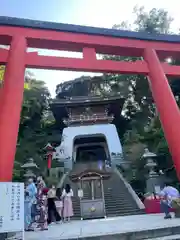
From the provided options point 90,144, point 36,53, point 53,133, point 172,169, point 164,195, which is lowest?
point 164,195

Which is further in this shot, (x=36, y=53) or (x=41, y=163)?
(x=41, y=163)

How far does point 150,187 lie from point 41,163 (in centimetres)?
815

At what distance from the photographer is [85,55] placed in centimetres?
685

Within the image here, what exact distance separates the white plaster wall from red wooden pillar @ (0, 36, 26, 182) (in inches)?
646

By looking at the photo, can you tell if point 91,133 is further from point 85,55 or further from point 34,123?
point 85,55

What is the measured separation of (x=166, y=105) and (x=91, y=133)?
17141 millimetres

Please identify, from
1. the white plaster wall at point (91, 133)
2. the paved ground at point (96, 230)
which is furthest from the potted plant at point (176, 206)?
the white plaster wall at point (91, 133)

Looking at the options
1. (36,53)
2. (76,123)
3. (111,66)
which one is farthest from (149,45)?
(76,123)

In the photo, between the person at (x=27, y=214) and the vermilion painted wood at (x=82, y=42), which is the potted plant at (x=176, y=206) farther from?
the vermilion painted wood at (x=82, y=42)

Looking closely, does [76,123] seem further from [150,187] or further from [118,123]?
[150,187]

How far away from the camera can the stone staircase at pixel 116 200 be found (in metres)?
12.0

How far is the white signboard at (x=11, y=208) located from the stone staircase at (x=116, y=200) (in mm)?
7954

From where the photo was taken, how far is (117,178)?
55.8 ft

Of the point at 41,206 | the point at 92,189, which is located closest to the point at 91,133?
the point at 92,189
